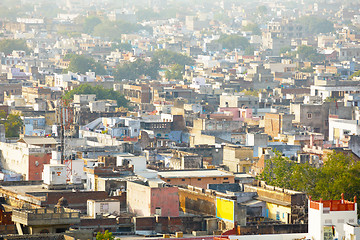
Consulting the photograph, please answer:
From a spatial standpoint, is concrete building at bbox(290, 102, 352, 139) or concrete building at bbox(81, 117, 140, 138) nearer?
concrete building at bbox(81, 117, 140, 138)

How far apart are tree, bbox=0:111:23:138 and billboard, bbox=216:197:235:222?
104 ft

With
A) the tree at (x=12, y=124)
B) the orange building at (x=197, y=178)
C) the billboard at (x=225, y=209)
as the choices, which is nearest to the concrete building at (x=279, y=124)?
the tree at (x=12, y=124)

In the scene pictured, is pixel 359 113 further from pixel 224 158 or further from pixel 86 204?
pixel 86 204

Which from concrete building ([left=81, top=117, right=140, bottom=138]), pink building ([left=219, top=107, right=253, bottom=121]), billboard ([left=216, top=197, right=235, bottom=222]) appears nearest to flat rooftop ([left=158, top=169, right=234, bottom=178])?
billboard ([left=216, top=197, right=235, bottom=222])

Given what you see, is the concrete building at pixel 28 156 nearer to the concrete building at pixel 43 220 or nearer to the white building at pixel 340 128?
the concrete building at pixel 43 220

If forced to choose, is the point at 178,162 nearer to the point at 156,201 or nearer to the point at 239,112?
the point at 156,201

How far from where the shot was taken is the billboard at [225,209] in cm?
4372

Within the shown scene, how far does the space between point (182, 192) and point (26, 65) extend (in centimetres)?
9513

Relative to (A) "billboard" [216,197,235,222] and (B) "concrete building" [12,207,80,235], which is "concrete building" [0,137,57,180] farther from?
(B) "concrete building" [12,207,80,235]

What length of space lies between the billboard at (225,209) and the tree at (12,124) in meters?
31.6

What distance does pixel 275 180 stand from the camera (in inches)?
2074

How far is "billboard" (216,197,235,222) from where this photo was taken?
43719 millimetres

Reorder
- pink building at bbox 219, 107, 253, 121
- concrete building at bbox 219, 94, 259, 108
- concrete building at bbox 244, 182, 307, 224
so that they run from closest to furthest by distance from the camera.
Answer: concrete building at bbox 244, 182, 307, 224, pink building at bbox 219, 107, 253, 121, concrete building at bbox 219, 94, 259, 108

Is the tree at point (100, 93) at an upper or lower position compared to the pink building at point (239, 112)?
upper
